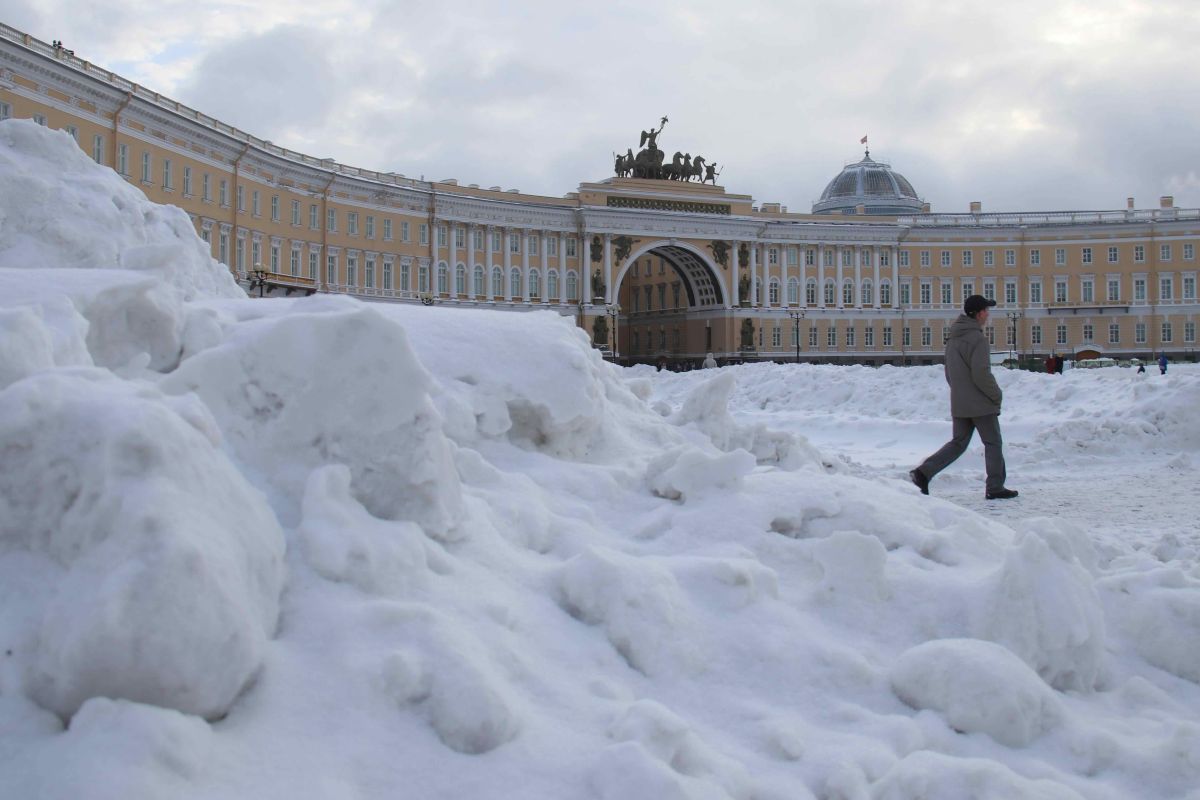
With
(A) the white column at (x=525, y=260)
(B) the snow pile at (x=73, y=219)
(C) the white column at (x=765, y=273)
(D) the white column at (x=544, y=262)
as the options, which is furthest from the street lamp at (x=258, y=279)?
(B) the snow pile at (x=73, y=219)

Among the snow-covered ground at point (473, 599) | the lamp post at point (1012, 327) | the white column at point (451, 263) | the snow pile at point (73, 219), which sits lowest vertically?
the snow-covered ground at point (473, 599)

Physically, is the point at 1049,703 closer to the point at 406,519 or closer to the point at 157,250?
the point at 406,519

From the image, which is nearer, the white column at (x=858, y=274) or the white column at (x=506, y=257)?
the white column at (x=506, y=257)

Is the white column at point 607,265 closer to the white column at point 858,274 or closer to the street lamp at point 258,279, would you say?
the white column at point 858,274

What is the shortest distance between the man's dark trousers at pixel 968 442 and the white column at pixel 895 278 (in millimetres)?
60230

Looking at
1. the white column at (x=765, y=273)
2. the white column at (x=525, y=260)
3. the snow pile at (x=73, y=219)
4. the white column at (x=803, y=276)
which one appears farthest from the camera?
the white column at (x=803, y=276)

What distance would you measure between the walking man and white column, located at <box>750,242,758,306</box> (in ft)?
183

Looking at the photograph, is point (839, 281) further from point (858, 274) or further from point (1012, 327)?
point (1012, 327)

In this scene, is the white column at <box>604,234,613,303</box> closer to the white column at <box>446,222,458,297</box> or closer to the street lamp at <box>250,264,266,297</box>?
the white column at <box>446,222,458,297</box>

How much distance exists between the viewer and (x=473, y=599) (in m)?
3.48

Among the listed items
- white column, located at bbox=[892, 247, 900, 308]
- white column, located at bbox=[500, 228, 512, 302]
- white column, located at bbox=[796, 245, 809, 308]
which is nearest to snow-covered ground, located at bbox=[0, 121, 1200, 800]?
white column, located at bbox=[500, 228, 512, 302]

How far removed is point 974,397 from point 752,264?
2224 inches

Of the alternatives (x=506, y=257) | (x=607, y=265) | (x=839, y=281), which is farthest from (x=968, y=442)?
(x=839, y=281)

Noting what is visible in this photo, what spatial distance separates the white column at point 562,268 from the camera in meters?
60.3
